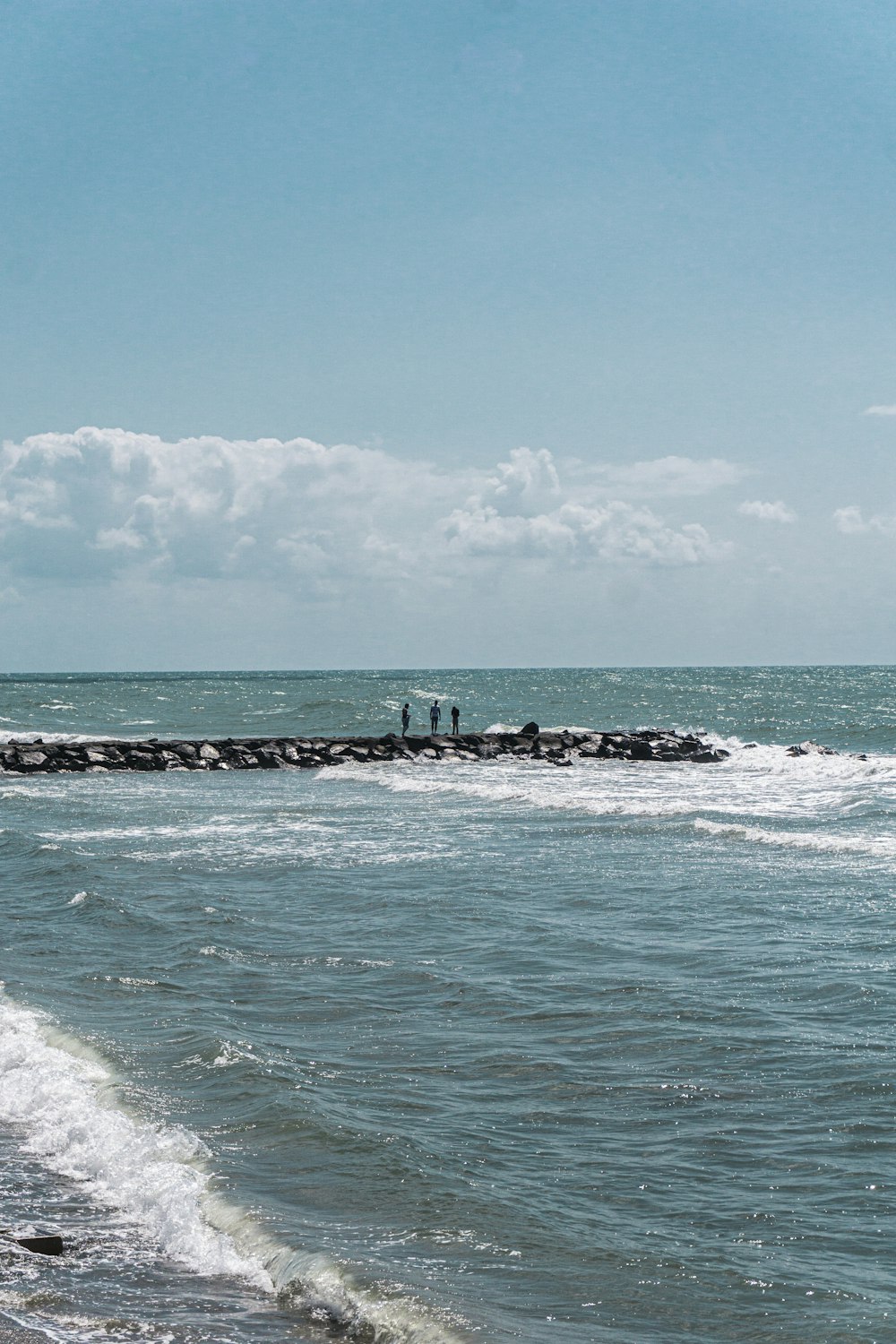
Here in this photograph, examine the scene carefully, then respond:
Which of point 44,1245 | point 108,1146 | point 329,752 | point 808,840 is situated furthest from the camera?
point 329,752

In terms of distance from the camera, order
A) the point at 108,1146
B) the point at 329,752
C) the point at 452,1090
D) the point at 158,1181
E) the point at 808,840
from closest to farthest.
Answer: the point at 158,1181 < the point at 108,1146 < the point at 452,1090 < the point at 808,840 < the point at 329,752

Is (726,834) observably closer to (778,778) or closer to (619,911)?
(619,911)

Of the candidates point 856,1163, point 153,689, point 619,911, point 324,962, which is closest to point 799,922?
point 619,911

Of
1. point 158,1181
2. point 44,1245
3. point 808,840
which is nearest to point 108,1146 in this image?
point 158,1181

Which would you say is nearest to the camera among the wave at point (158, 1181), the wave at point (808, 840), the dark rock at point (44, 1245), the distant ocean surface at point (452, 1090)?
the wave at point (158, 1181)

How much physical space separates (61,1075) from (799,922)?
8.90m

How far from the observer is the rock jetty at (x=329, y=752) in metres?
40.9

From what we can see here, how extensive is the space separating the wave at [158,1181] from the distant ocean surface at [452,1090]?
2cm

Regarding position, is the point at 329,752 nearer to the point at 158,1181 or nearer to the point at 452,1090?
the point at 452,1090

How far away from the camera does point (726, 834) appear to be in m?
22.0

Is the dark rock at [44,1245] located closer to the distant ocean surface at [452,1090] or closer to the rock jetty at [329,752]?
the distant ocean surface at [452,1090]

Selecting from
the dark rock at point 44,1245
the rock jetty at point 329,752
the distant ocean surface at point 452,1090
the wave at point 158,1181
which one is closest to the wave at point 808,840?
the distant ocean surface at point 452,1090

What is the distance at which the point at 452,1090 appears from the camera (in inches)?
355

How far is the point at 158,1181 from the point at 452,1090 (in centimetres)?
244
